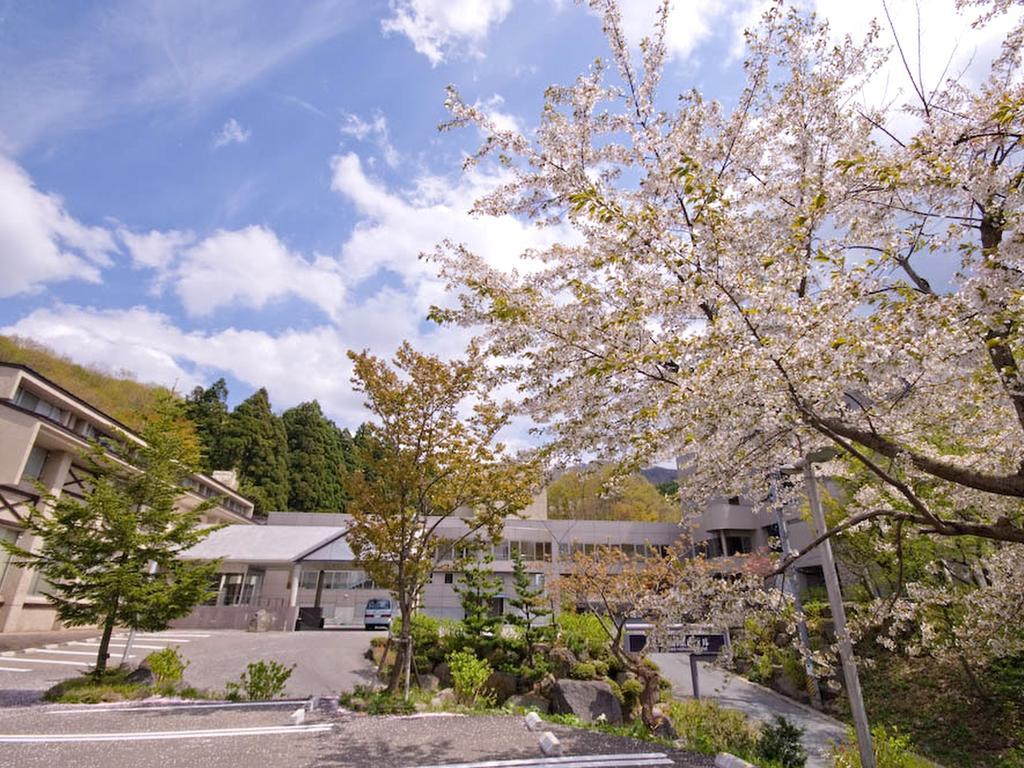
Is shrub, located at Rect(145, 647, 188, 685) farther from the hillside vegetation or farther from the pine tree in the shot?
the hillside vegetation

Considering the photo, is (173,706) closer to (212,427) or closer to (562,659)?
(562,659)

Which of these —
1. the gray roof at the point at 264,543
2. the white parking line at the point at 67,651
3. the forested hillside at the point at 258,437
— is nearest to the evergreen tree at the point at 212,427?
the forested hillside at the point at 258,437

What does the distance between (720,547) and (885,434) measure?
26.6 m

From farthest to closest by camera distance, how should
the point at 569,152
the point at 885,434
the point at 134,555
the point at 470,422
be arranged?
the point at 470,422 → the point at 134,555 → the point at 569,152 → the point at 885,434

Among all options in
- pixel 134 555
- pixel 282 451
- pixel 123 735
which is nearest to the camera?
pixel 123 735

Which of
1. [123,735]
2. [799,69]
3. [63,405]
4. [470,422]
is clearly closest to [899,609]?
[799,69]

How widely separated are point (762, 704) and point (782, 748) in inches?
303

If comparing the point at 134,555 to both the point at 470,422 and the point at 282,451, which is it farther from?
the point at 282,451

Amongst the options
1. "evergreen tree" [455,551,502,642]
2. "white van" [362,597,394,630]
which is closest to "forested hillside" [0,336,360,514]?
"white van" [362,597,394,630]

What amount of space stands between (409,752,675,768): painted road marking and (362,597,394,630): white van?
18.5 m

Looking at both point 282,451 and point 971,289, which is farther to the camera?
point 282,451

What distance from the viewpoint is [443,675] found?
1238 cm

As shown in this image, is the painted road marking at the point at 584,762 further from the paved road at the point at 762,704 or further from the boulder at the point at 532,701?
the boulder at the point at 532,701

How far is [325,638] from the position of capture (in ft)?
53.8
